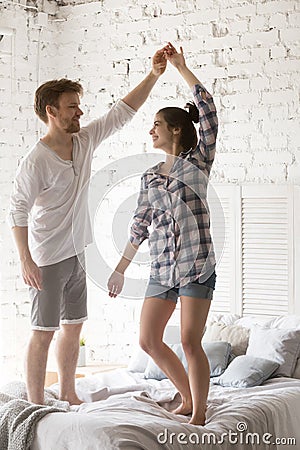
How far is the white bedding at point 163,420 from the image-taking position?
9.79ft

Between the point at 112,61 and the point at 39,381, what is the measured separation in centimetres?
241

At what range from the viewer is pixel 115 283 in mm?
3486

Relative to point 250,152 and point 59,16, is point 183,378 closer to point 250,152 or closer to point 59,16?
point 250,152

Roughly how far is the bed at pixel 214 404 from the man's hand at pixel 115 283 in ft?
1.49

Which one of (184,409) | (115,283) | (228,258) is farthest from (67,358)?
(228,258)

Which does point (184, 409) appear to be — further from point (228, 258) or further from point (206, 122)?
point (228, 258)

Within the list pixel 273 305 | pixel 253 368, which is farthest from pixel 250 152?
pixel 253 368

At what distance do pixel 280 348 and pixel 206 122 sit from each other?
1.28m

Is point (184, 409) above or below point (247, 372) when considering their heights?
below

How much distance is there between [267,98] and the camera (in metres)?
4.62

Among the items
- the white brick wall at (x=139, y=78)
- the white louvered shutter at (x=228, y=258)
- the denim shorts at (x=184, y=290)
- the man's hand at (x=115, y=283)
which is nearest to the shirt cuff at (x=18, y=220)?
the man's hand at (x=115, y=283)
